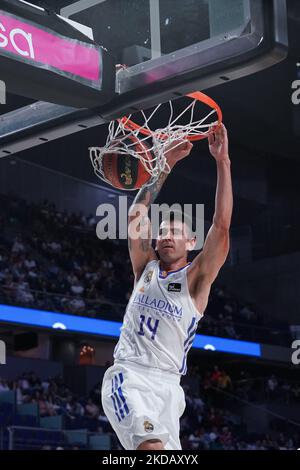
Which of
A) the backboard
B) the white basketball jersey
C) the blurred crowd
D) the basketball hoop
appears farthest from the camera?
the blurred crowd

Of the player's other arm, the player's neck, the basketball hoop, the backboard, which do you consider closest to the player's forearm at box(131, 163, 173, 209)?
the basketball hoop

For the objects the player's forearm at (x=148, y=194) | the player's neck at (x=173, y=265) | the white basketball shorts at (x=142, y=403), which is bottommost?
the white basketball shorts at (x=142, y=403)

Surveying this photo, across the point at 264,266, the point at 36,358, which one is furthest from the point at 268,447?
the point at 264,266

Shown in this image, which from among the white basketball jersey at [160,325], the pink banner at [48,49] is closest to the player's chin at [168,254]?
the white basketball jersey at [160,325]

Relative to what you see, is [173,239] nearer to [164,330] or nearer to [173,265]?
[173,265]

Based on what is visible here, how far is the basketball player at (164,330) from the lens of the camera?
412 centimetres

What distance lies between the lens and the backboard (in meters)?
3.28

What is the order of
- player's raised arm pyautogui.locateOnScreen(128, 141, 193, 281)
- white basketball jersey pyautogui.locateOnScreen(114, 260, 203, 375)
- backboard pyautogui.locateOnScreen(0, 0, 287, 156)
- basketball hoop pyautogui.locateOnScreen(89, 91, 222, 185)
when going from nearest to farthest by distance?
backboard pyautogui.locateOnScreen(0, 0, 287, 156), white basketball jersey pyautogui.locateOnScreen(114, 260, 203, 375), basketball hoop pyautogui.locateOnScreen(89, 91, 222, 185), player's raised arm pyautogui.locateOnScreen(128, 141, 193, 281)

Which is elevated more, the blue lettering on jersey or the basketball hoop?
the basketball hoop

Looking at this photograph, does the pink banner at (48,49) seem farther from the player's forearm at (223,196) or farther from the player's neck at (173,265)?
the player's neck at (173,265)

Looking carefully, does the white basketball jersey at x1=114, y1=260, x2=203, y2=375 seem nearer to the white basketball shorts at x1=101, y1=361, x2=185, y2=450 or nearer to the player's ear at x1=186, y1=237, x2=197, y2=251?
the white basketball shorts at x1=101, y1=361, x2=185, y2=450

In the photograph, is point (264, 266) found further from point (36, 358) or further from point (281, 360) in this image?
point (36, 358)

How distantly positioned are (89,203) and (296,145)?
17.7 feet

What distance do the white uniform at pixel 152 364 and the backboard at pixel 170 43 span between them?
1.05m
